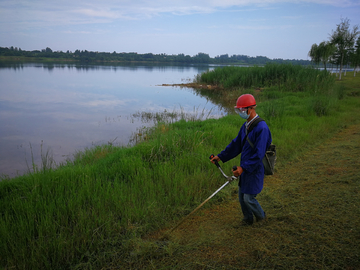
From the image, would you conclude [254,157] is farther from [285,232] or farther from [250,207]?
[285,232]

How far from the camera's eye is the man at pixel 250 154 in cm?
290

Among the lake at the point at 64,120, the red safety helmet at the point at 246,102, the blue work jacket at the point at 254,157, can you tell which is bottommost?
the lake at the point at 64,120

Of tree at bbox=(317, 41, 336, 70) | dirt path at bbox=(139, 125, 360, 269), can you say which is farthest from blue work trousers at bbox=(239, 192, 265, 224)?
tree at bbox=(317, 41, 336, 70)

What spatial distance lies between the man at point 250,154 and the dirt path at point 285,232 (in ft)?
1.31

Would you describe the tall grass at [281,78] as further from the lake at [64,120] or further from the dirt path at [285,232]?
the dirt path at [285,232]

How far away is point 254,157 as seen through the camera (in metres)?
2.88

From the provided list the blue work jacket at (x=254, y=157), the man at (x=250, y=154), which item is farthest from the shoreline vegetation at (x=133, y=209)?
the blue work jacket at (x=254, y=157)

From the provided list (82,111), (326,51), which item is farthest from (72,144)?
(326,51)

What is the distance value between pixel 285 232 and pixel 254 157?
1.12 metres

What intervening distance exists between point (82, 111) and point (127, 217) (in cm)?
1263

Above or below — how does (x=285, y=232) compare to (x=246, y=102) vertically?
below

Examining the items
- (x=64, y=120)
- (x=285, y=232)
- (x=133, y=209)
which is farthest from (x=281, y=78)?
(x=133, y=209)

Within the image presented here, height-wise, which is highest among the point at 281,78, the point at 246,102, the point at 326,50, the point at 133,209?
the point at 326,50

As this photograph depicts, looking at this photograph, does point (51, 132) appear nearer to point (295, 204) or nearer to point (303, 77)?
point (295, 204)
